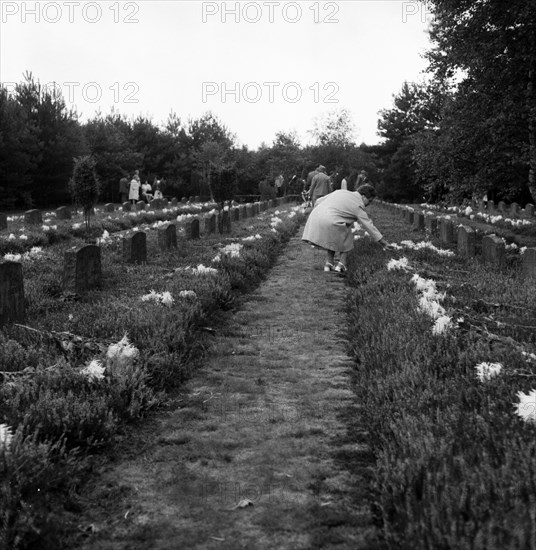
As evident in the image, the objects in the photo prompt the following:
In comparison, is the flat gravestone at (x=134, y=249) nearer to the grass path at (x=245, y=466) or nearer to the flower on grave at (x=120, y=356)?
the grass path at (x=245, y=466)

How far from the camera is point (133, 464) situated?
3.63m

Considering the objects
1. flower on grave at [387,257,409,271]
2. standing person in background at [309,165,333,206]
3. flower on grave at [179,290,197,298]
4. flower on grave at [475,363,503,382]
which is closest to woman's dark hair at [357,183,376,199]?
flower on grave at [387,257,409,271]

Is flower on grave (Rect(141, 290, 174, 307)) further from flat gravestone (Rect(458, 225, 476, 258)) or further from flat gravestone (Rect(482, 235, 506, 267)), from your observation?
flat gravestone (Rect(458, 225, 476, 258))

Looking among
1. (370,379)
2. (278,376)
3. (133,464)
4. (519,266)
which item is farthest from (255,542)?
(519,266)

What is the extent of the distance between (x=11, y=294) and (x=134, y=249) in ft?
15.9

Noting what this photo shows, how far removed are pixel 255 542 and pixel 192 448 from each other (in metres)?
1.13

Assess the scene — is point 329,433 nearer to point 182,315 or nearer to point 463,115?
point 182,315

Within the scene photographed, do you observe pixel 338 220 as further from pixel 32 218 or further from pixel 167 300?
pixel 32 218

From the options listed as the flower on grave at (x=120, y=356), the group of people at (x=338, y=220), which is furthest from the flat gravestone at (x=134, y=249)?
the flower on grave at (x=120, y=356)

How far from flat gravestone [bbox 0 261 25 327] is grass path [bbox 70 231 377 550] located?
209cm

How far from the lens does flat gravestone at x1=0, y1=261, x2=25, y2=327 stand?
6340 mm

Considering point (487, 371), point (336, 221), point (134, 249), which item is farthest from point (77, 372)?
point (336, 221)

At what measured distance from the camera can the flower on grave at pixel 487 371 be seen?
4061mm

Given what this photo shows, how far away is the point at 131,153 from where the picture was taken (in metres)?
47.4
